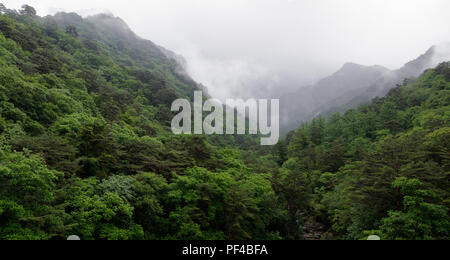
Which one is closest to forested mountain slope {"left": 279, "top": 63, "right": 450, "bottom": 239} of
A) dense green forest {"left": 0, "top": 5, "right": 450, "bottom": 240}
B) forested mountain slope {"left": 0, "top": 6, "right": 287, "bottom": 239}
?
dense green forest {"left": 0, "top": 5, "right": 450, "bottom": 240}

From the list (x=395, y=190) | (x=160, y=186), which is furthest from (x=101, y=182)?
(x=395, y=190)

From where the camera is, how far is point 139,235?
17.7 m

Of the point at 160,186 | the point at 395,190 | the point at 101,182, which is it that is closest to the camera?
the point at 101,182

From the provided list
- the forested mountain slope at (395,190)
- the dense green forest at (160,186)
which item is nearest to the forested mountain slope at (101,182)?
the dense green forest at (160,186)

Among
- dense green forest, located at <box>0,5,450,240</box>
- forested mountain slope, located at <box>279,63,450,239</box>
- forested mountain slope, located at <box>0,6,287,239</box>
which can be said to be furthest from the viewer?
forested mountain slope, located at <box>279,63,450,239</box>

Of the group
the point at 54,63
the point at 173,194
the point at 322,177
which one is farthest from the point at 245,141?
the point at 173,194

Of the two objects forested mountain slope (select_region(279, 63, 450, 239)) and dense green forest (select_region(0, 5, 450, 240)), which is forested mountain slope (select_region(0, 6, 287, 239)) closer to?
dense green forest (select_region(0, 5, 450, 240))

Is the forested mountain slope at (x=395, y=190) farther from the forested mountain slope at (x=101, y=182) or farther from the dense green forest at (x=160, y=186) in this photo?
the forested mountain slope at (x=101, y=182)

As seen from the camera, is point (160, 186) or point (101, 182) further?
point (160, 186)

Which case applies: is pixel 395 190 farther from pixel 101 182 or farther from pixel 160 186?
pixel 101 182

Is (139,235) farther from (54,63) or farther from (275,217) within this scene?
(54,63)
